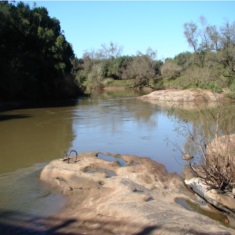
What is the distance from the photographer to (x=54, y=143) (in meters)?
14.4

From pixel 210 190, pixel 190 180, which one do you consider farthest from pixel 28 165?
pixel 210 190

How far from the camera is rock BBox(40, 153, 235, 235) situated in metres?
5.53

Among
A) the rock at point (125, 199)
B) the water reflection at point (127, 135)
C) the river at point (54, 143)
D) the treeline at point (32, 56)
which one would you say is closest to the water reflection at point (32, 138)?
the river at point (54, 143)

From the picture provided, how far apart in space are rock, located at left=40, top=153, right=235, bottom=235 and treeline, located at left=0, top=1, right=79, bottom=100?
21.4m

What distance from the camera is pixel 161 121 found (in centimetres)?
2103

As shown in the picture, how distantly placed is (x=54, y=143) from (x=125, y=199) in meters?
8.22

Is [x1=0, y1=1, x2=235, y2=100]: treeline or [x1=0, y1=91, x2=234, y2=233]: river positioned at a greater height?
[x1=0, y1=1, x2=235, y2=100]: treeline

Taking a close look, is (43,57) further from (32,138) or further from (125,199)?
(125,199)

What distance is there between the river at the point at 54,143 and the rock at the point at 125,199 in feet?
1.74

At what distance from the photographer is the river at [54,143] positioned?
7.53 meters

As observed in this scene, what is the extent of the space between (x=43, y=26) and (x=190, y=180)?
3401cm

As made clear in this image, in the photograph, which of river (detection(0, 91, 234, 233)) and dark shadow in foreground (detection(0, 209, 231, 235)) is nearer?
dark shadow in foreground (detection(0, 209, 231, 235))

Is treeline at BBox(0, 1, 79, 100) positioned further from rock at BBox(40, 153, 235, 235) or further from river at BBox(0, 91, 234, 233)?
rock at BBox(40, 153, 235, 235)

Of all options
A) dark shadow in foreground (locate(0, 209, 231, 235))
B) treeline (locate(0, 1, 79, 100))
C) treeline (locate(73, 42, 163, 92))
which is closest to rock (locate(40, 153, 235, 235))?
dark shadow in foreground (locate(0, 209, 231, 235))
